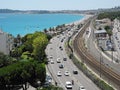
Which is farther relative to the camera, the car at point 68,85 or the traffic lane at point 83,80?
the traffic lane at point 83,80

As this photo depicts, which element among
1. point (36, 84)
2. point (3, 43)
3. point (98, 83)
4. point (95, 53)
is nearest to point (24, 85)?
point (36, 84)

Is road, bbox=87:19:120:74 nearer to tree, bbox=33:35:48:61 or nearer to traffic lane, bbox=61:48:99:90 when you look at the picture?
traffic lane, bbox=61:48:99:90

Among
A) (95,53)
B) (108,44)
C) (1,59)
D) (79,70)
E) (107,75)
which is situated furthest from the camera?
(108,44)

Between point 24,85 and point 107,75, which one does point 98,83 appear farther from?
point 24,85

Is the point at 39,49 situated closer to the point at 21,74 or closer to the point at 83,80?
the point at 83,80

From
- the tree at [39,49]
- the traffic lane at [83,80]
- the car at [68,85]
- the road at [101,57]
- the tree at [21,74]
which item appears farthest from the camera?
the tree at [39,49]

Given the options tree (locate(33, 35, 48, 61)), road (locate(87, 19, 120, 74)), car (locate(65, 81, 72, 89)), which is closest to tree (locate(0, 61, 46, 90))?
car (locate(65, 81, 72, 89))

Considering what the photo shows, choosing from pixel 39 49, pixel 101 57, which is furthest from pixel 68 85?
pixel 101 57

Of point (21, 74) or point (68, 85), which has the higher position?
point (21, 74)

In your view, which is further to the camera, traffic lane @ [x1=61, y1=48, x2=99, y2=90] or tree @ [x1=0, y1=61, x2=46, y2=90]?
traffic lane @ [x1=61, y1=48, x2=99, y2=90]

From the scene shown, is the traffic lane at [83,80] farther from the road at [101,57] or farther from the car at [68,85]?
the road at [101,57]

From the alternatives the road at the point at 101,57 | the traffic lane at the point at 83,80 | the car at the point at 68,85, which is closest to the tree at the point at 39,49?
the traffic lane at the point at 83,80
